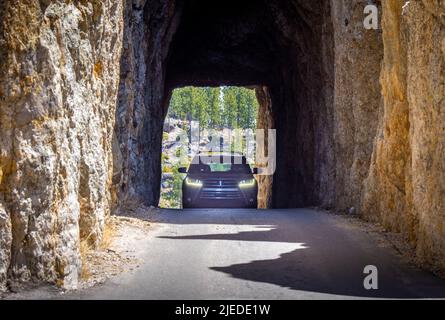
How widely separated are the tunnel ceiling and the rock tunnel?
62 millimetres

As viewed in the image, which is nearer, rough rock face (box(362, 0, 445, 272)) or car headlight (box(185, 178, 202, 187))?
rough rock face (box(362, 0, 445, 272))

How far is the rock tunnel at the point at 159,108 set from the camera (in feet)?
23.3

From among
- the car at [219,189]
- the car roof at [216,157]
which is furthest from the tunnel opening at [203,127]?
the car at [219,189]

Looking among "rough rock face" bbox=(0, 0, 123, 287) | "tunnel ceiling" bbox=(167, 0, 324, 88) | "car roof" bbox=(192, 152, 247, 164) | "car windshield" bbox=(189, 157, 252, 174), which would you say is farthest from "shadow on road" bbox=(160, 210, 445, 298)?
"tunnel ceiling" bbox=(167, 0, 324, 88)

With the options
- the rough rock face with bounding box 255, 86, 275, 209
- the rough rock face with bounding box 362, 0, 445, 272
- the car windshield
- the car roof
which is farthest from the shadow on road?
the rough rock face with bounding box 255, 86, 275, 209

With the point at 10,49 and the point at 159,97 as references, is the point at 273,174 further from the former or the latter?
the point at 10,49

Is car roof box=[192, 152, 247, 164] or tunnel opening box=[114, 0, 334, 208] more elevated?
tunnel opening box=[114, 0, 334, 208]

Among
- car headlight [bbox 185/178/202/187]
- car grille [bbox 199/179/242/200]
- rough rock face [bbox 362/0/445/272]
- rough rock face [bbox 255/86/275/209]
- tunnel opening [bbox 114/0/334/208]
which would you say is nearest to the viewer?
rough rock face [bbox 362/0/445/272]

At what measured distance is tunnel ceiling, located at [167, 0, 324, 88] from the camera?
23.6 meters

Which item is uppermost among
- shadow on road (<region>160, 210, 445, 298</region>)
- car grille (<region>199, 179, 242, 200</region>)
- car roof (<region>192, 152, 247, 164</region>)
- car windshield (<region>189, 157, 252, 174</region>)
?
car roof (<region>192, 152, 247, 164</region>)

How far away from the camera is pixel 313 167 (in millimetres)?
21219

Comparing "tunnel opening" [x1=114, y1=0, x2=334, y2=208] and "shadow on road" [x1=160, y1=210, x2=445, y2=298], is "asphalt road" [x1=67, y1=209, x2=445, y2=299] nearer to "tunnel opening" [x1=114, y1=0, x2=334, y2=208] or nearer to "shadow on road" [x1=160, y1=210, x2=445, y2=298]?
"shadow on road" [x1=160, y1=210, x2=445, y2=298]

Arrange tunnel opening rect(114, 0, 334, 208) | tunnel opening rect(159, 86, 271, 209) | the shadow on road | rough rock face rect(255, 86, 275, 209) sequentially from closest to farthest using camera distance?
the shadow on road → tunnel opening rect(114, 0, 334, 208) → rough rock face rect(255, 86, 275, 209) → tunnel opening rect(159, 86, 271, 209)

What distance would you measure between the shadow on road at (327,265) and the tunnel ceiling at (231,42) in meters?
11.5
